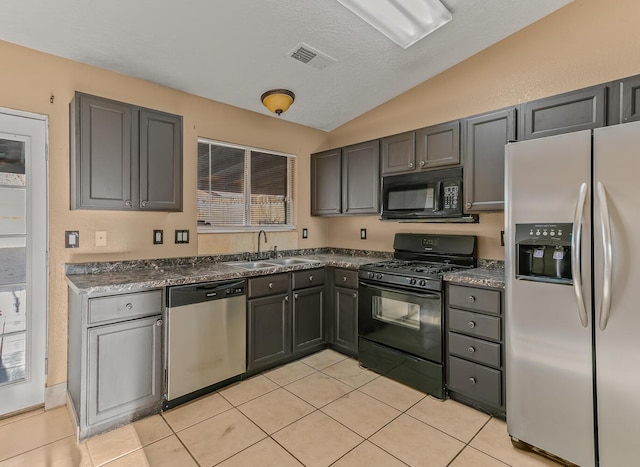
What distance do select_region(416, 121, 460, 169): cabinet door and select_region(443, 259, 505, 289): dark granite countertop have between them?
92 cm

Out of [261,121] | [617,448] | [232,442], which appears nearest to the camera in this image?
[617,448]

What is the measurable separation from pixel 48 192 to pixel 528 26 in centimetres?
391

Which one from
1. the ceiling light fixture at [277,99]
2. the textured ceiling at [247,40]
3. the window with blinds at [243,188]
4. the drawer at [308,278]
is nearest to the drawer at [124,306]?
the window with blinds at [243,188]

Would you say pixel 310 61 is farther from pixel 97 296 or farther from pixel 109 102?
pixel 97 296

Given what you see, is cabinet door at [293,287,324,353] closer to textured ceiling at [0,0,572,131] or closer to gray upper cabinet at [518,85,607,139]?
textured ceiling at [0,0,572,131]

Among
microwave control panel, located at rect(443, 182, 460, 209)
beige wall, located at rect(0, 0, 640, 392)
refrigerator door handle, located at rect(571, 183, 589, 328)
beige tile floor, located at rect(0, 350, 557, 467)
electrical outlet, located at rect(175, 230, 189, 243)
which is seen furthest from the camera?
electrical outlet, located at rect(175, 230, 189, 243)

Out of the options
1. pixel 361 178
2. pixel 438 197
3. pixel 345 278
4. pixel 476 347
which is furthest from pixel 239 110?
pixel 476 347

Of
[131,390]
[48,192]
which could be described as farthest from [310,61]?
[131,390]

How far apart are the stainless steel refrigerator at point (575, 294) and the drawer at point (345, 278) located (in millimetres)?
1427

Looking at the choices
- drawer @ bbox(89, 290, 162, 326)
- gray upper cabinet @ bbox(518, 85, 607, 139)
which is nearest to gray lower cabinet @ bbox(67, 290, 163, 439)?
drawer @ bbox(89, 290, 162, 326)

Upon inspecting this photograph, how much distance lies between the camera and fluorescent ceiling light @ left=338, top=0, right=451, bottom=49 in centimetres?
227

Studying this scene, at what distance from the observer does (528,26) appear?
2729 millimetres

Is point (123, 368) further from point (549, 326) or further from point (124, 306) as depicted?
point (549, 326)

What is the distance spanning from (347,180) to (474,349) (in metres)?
2.09
